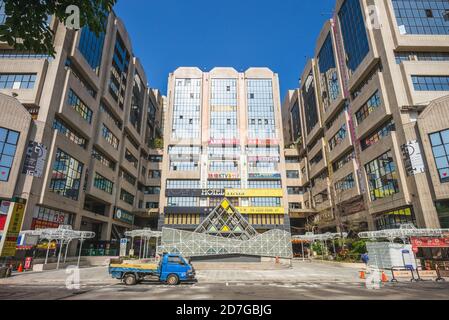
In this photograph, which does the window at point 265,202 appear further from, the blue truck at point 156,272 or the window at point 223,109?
the blue truck at point 156,272

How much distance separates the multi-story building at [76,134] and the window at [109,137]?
22 cm

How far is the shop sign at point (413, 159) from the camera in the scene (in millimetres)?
33844

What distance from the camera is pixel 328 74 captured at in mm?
60000

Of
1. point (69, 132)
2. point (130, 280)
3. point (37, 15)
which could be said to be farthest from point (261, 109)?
point (37, 15)

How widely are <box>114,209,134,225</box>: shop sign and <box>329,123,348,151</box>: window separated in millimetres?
47981

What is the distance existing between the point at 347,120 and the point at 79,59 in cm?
4844

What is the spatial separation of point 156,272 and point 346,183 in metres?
43.6

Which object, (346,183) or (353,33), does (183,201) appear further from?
(353,33)

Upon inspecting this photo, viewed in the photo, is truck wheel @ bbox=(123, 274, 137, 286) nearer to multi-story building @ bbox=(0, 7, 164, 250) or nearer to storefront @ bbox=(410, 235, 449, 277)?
multi-story building @ bbox=(0, 7, 164, 250)

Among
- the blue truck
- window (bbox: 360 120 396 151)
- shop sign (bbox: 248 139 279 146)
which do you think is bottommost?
the blue truck

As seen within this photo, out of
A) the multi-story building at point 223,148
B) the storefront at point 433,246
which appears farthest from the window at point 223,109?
the storefront at point 433,246

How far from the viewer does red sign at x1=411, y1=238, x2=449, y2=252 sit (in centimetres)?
2383

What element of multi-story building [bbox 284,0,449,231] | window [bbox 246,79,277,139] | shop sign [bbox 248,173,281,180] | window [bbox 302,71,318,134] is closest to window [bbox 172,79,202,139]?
window [bbox 246,79,277,139]
